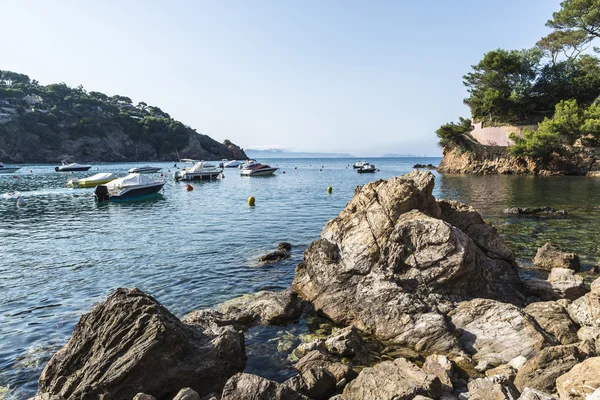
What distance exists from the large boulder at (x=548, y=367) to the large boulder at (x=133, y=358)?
19.6ft

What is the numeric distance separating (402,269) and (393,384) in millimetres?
4904

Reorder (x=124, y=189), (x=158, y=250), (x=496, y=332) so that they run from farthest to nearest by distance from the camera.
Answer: (x=124, y=189), (x=158, y=250), (x=496, y=332)

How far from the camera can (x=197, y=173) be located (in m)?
71.1

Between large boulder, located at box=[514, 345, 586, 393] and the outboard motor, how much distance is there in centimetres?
4287

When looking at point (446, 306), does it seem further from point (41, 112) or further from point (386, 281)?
point (41, 112)

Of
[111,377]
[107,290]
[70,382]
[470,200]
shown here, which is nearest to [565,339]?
[111,377]

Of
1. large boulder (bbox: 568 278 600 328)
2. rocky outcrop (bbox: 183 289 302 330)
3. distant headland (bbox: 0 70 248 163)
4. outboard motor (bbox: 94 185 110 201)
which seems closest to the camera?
large boulder (bbox: 568 278 600 328)

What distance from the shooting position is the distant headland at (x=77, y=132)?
128250 millimetres

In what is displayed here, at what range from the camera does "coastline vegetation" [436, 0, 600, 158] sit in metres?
57.0

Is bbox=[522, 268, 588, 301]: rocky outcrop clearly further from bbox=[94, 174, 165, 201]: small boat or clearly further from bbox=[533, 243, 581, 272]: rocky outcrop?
bbox=[94, 174, 165, 201]: small boat

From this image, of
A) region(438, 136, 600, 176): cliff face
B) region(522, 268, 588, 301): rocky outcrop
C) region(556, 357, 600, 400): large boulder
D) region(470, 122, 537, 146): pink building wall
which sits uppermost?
region(470, 122, 537, 146): pink building wall

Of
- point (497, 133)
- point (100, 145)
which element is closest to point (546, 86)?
point (497, 133)

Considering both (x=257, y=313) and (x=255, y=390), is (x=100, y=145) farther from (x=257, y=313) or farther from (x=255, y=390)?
(x=255, y=390)

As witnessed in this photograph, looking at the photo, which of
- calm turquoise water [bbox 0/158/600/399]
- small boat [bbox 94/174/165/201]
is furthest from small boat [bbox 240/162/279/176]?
calm turquoise water [bbox 0/158/600/399]
